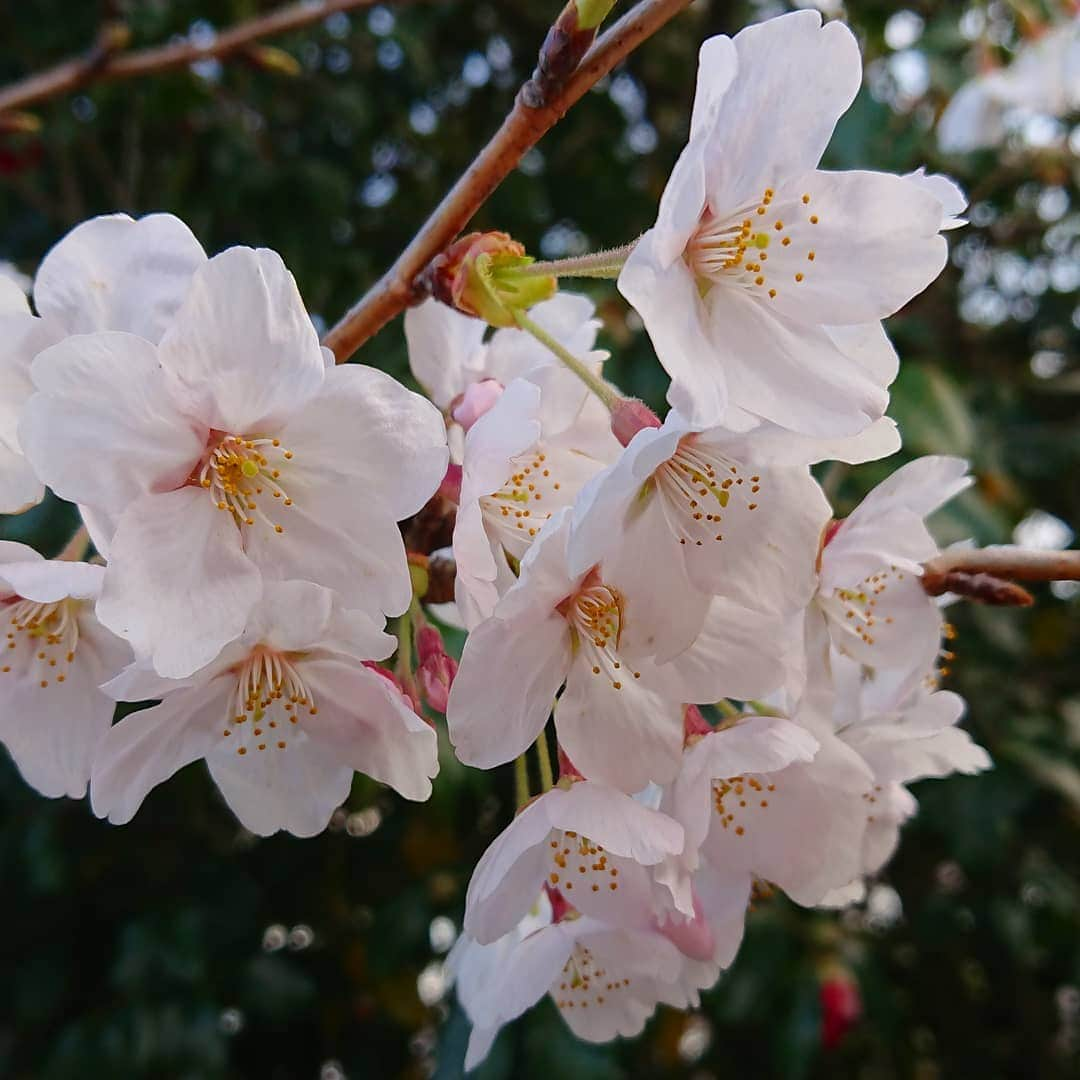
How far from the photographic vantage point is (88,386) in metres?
0.56

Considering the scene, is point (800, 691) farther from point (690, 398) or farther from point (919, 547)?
point (690, 398)

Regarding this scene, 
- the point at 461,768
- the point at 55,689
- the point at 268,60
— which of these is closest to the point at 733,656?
the point at 55,689

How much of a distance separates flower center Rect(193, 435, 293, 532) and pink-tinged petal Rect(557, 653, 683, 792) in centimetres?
21

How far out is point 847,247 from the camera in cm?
66

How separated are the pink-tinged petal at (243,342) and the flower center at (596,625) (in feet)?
0.65

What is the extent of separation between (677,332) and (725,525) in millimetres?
135

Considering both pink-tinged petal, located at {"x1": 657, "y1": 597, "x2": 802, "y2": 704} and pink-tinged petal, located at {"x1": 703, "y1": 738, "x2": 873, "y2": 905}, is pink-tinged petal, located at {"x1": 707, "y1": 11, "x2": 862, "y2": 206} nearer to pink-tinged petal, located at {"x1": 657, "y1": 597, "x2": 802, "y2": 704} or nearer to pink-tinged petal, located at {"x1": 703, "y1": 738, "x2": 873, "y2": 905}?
pink-tinged petal, located at {"x1": 657, "y1": 597, "x2": 802, "y2": 704}

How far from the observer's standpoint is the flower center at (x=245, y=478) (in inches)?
25.3

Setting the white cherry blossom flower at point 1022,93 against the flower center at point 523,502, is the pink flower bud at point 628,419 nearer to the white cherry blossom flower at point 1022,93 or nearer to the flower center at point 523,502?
the flower center at point 523,502

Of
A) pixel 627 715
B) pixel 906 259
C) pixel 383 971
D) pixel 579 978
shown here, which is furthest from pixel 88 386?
pixel 383 971

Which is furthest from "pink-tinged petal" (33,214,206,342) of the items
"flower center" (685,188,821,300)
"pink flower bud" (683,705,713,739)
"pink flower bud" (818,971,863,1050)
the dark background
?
"pink flower bud" (818,971,863,1050)

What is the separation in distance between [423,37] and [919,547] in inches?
72.3

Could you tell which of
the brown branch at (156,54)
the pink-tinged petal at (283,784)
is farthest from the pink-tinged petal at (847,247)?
the brown branch at (156,54)

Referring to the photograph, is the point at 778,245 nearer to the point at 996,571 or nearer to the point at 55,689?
the point at 996,571
